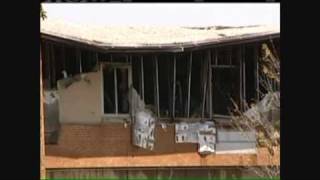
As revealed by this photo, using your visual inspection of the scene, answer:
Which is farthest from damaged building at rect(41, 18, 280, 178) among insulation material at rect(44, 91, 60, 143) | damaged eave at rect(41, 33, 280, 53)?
damaged eave at rect(41, 33, 280, 53)

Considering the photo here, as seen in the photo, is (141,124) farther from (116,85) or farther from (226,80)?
(226,80)

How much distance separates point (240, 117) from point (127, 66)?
325 cm

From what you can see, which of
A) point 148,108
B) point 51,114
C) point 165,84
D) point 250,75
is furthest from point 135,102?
point 250,75

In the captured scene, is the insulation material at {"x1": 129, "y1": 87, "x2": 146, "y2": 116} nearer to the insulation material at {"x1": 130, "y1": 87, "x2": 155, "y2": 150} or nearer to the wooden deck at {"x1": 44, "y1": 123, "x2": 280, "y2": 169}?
the insulation material at {"x1": 130, "y1": 87, "x2": 155, "y2": 150}

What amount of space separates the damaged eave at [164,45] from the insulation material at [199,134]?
218 centimetres

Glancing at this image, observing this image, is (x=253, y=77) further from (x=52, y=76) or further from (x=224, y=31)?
(x=52, y=76)

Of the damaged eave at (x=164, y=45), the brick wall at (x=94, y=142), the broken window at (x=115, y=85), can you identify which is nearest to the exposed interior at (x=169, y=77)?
the broken window at (x=115, y=85)

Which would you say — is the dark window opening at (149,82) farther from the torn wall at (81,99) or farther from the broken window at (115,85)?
the torn wall at (81,99)

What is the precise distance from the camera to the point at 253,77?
18.8 meters

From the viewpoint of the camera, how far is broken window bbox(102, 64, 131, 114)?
18828mm

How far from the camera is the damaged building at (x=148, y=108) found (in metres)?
18.7

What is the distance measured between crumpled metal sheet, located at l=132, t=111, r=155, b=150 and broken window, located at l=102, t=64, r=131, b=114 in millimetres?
428

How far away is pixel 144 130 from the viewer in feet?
61.5

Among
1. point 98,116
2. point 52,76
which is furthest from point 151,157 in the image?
point 52,76
